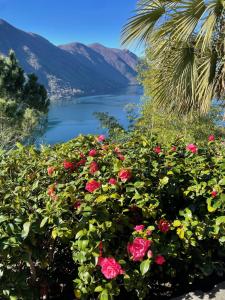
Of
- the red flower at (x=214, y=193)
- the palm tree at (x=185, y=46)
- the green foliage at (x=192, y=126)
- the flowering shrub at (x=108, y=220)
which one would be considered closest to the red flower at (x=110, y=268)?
the flowering shrub at (x=108, y=220)

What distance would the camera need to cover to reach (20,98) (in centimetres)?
1759

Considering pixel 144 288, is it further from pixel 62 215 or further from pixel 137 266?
pixel 62 215

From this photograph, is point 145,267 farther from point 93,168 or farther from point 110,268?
point 93,168

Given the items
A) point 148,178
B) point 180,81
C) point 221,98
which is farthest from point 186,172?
point 221,98

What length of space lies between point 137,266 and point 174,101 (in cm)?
274

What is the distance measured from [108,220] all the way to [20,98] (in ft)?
56.4

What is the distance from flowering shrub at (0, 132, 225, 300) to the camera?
1449 mm

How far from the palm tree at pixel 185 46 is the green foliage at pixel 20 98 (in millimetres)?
11188

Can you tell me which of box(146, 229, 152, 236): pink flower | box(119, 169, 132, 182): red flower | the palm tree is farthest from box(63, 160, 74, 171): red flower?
the palm tree

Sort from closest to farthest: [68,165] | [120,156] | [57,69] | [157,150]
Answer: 1. [68,165]
2. [120,156]
3. [157,150]
4. [57,69]

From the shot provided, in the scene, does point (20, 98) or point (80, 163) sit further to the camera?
point (20, 98)

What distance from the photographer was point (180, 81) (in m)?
A: 3.71

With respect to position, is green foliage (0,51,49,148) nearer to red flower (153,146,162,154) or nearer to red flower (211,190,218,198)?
red flower (153,146,162,154)

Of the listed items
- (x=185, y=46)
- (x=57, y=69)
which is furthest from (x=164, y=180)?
(x=57, y=69)
